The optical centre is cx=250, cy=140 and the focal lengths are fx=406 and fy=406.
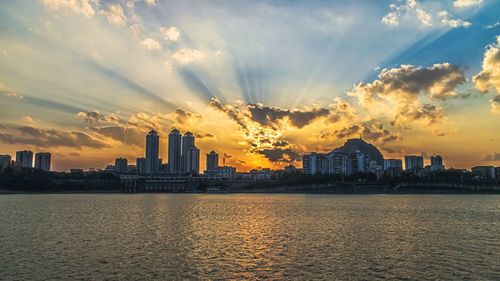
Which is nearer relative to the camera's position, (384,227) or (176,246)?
(176,246)

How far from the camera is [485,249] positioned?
42.0 metres

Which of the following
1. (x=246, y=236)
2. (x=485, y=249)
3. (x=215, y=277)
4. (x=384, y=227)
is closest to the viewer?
(x=215, y=277)

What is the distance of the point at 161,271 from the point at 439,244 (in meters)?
31.6

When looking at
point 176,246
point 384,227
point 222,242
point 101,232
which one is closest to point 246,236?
point 222,242

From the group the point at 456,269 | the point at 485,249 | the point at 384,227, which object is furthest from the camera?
the point at 384,227

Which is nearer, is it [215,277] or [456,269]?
[215,277]

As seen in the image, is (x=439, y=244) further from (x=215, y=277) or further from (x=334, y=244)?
(x=215, y=277)

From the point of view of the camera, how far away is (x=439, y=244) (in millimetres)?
45719

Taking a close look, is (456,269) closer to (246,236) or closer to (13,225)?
(246,236)

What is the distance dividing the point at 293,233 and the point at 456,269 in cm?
2410

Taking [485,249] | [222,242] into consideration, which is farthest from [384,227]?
[222,242]

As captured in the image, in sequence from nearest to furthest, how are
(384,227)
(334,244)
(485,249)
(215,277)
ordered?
(215,277)
(485,249)
(334,244)
(384,227)

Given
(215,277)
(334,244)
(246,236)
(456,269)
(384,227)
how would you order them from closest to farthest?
1. (215,277)
2. (456,269)
3. (334,244)
4. (246,236)
5. (384,227)

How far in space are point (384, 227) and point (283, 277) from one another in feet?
120
